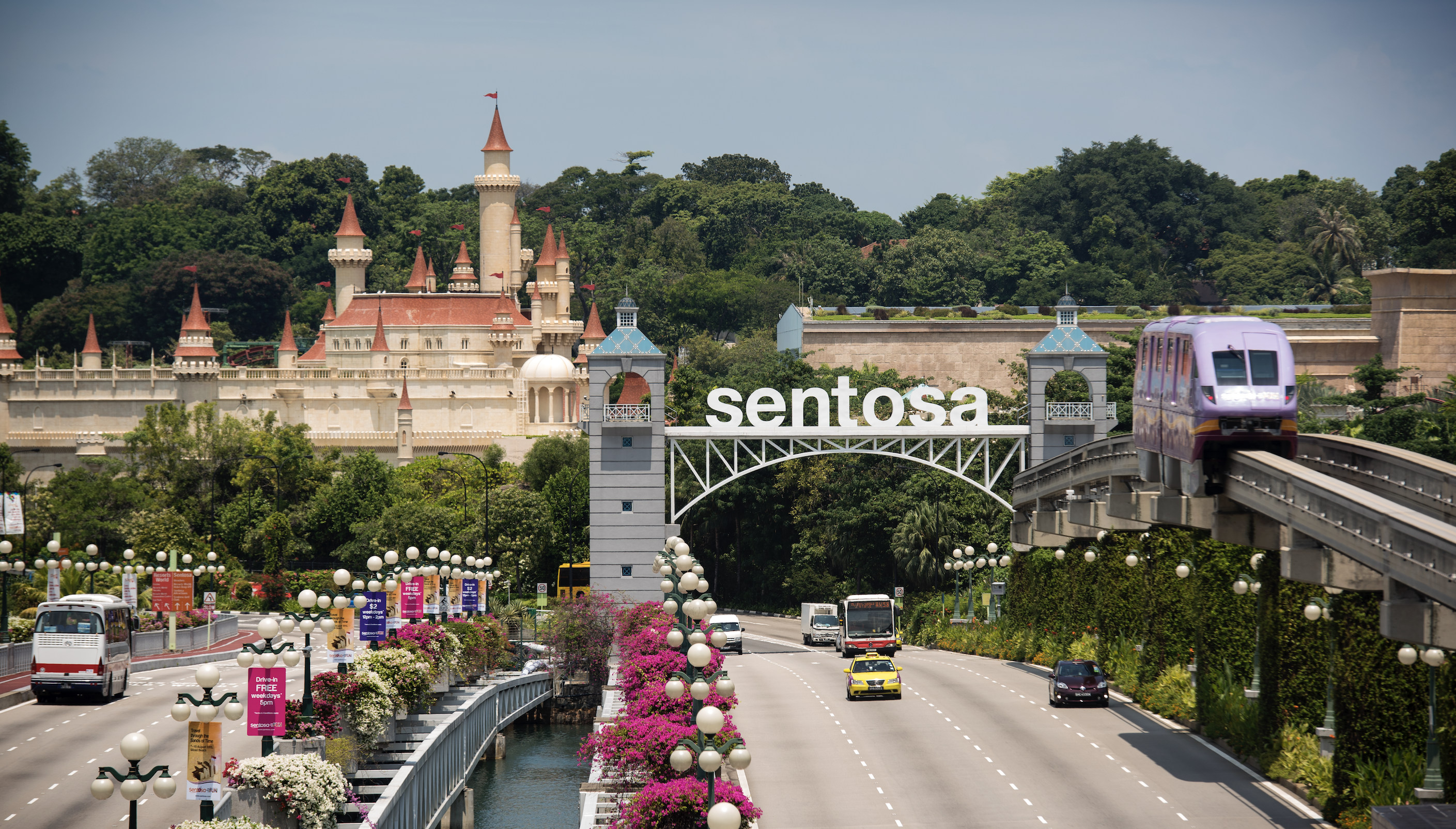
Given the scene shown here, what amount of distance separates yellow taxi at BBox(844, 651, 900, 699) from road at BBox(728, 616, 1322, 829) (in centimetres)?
36

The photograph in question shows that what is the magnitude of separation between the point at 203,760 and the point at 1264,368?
2239 cm

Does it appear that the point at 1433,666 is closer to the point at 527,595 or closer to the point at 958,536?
the point at 958,536

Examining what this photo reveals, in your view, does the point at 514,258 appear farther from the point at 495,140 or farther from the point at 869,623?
the point at 869,623

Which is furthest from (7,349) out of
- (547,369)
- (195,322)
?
(547,369)

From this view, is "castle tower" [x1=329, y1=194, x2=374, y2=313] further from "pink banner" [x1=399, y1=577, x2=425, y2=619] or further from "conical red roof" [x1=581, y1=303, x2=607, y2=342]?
"pink banner" [x1=399, y1=577, x2=425, y2=619]

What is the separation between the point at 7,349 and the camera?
435 feet

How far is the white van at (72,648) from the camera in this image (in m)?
44.7

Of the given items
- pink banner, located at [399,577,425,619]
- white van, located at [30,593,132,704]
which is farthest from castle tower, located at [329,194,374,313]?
white van, located at [30,593,132,704]

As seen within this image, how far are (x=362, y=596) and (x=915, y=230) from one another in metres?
139

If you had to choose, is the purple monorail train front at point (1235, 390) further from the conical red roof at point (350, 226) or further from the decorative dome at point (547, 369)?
the conical red roof at point (350, 226)

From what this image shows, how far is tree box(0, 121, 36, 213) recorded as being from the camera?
161 meters

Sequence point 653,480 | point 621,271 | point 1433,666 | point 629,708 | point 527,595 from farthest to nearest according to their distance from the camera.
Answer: point 621,271 < point 527,595 < point 653,480 < point 629,708 < point 1433,666

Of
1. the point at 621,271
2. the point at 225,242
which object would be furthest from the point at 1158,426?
the point at 225,242

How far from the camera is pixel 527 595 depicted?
91500 mm
